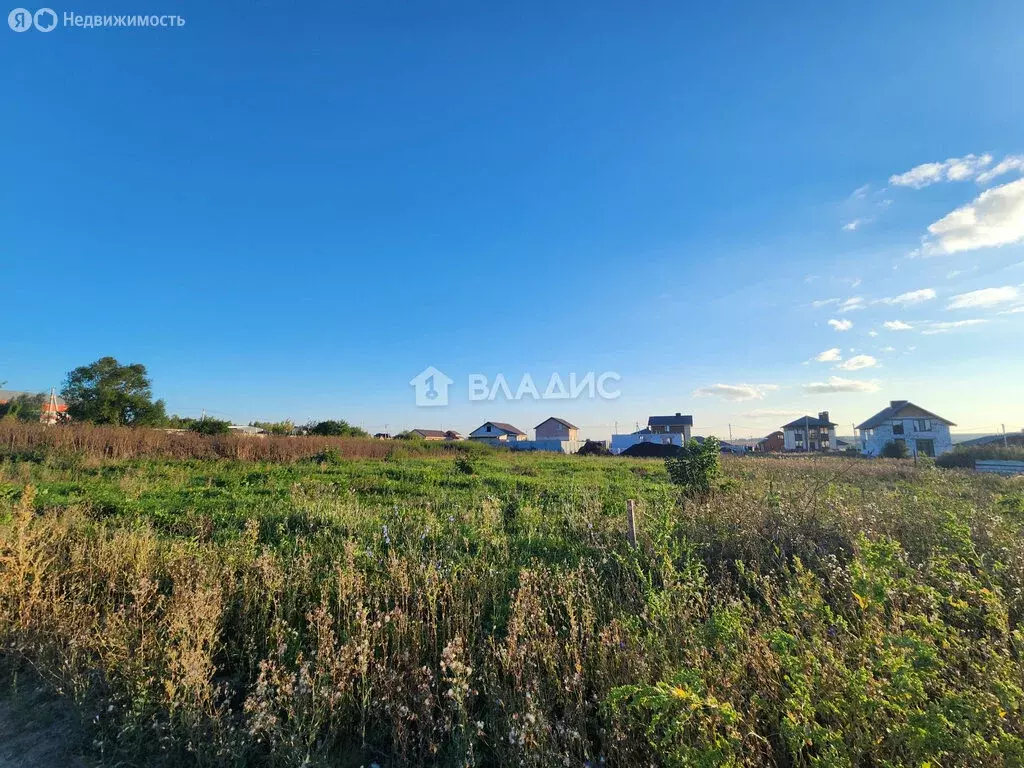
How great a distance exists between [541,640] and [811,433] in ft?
220

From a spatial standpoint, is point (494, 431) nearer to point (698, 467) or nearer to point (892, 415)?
point (892, 415)

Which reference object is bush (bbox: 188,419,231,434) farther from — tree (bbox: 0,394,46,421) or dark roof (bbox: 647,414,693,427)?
dark roof (bbox: 647,414,693,427)

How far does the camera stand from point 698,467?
795cm

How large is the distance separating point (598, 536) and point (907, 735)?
139 inches

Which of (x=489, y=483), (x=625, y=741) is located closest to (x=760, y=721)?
(x=625, y=741)

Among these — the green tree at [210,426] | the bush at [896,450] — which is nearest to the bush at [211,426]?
the green tree at [210,426]

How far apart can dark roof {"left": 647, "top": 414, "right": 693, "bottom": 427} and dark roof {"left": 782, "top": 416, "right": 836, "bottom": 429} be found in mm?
12796

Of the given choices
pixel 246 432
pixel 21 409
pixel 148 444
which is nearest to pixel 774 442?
pixel 246 432

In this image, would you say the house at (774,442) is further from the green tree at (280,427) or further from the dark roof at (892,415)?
the green tree at (280,427)

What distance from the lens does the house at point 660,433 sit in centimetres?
5212

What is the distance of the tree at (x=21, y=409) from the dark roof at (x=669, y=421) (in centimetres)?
5817

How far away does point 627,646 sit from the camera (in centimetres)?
253

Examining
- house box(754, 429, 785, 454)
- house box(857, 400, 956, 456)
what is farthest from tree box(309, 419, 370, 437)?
house box(754, 429, 785, 454)

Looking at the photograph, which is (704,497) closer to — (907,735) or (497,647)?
(497,647)
